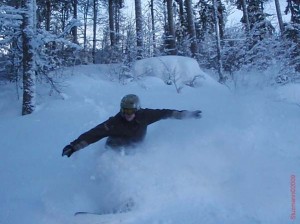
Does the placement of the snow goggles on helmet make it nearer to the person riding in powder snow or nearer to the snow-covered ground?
the person riding in powder snow

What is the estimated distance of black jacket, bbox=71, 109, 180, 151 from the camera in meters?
4.08

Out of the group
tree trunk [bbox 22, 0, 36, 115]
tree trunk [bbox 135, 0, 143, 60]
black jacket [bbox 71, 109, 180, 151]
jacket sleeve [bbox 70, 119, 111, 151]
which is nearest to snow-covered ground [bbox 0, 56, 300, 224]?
black jacket [bbox 71, 109, 180, 151]

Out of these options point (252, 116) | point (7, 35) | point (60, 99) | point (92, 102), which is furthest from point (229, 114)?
point (7, 35)

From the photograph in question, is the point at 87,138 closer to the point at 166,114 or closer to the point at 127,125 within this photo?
the point at 127,125

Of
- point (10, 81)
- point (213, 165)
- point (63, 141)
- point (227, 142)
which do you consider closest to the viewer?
point (213, 165)

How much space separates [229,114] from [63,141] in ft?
8.95

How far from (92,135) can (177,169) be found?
1.03m

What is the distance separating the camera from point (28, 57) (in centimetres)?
754

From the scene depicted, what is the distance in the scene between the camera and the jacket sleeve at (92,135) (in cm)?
391

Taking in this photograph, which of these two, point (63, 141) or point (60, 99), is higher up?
point (60, 99)

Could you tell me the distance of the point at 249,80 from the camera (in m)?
7.69

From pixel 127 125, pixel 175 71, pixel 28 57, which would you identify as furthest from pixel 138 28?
pixel 127 125

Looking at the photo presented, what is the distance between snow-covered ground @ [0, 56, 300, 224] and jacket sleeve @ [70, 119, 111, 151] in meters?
0.28

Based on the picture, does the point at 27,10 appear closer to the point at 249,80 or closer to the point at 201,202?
the point at 249,80
